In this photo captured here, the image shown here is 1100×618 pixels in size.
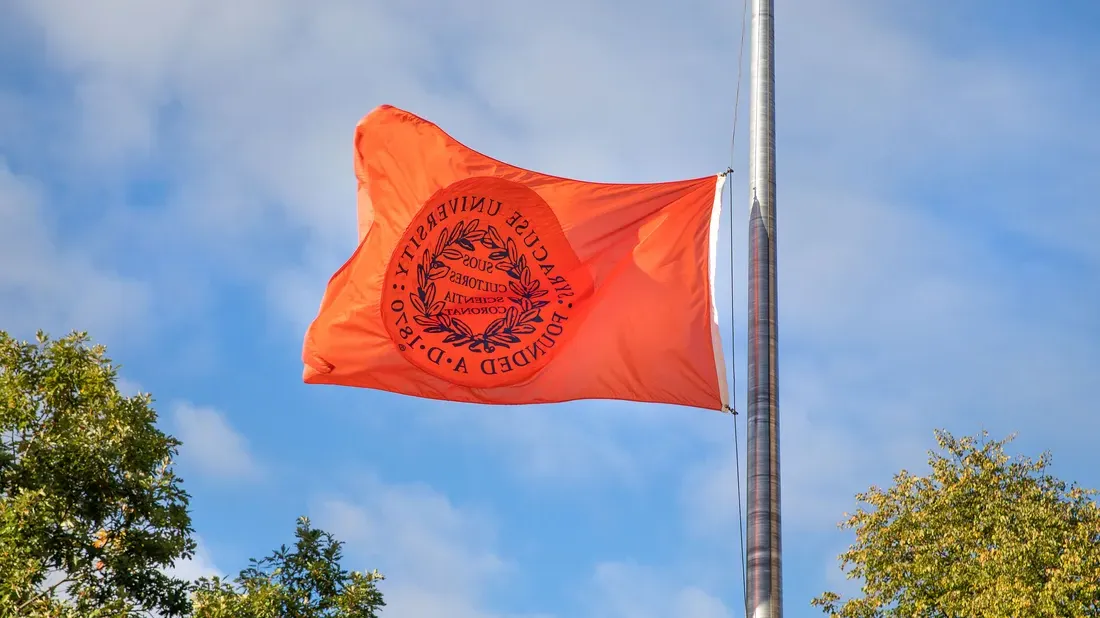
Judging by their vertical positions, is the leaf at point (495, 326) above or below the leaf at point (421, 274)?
below

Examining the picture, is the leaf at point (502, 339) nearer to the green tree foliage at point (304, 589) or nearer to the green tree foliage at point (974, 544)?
the green tree foliage at point (304, 589)

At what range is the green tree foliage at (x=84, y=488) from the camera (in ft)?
58.1

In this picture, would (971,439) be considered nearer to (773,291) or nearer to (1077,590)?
(1077,590)

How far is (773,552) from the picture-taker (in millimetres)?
12203

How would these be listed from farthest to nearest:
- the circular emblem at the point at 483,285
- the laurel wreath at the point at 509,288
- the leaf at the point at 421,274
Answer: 1. the leaf at the point at 421,274
2. the laurel wreath at the point at 509,288
3. the circular emblem at the point at 483,285

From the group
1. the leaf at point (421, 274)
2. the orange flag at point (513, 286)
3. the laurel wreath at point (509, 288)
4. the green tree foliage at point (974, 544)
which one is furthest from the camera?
the green tree foliage at point (974, 544)

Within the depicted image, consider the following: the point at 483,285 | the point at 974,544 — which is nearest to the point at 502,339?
the point at 483,285

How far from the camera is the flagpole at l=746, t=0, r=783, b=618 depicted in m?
12.2

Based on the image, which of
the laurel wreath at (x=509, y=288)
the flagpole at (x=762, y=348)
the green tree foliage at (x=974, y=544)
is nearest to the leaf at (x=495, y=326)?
the laurel wreath at (x=509, y=288)

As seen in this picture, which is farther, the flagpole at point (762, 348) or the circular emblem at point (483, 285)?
the circular emblem at point (483, 285)

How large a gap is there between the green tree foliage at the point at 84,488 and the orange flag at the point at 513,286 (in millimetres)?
5107

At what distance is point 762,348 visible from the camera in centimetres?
1316

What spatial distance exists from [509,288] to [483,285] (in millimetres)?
340

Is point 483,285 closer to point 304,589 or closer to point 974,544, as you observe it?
point 304,589
